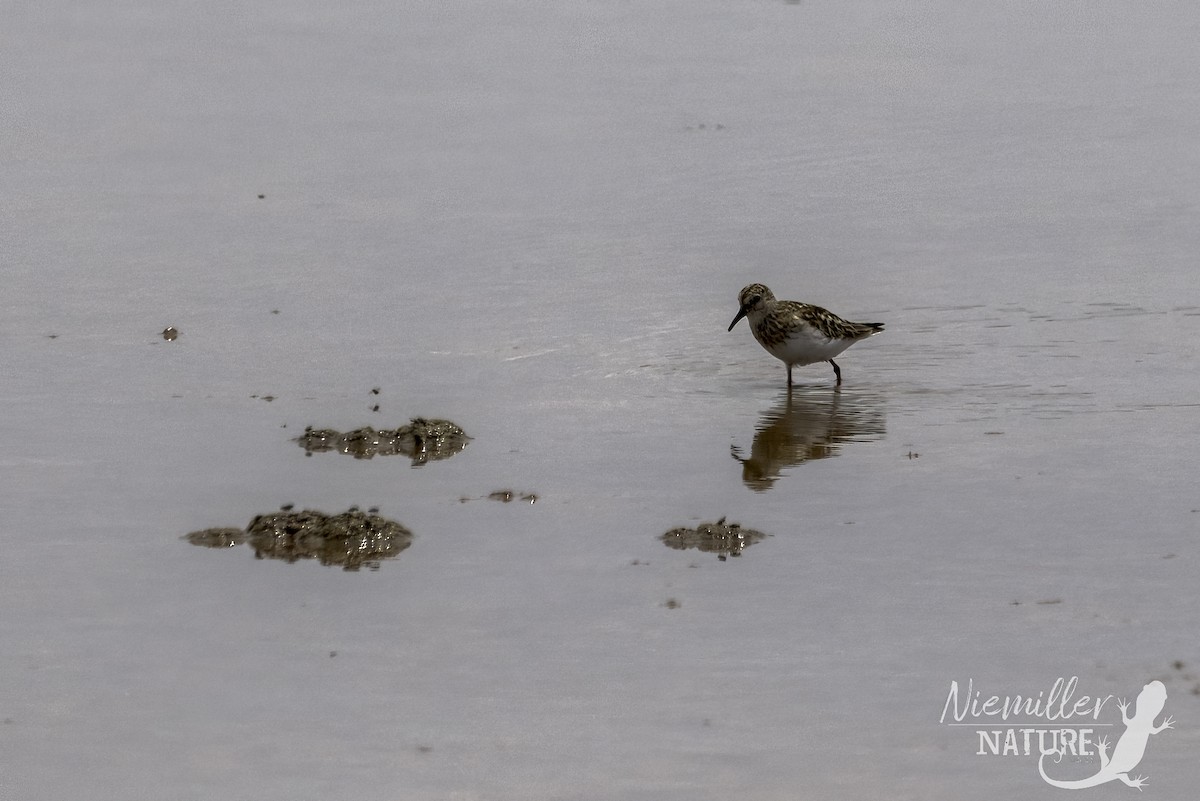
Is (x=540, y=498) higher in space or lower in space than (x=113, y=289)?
lower

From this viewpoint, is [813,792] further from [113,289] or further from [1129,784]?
[113,289]

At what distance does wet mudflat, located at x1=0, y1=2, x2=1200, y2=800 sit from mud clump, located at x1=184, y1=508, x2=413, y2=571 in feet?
0.57

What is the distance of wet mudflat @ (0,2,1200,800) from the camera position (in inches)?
352

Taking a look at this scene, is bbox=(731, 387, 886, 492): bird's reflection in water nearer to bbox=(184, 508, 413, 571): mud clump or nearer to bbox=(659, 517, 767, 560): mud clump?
bbox=(659, 517, 767, 560): mud clump

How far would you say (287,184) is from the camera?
65.2 ft

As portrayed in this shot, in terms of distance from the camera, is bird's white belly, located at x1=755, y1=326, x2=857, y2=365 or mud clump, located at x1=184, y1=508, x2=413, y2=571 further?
bird's white belly, located at x1=755, y1=326, x2=857, y2=365

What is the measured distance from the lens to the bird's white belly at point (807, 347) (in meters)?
14.4

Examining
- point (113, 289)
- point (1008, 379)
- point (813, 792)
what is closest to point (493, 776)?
point (813, 792)

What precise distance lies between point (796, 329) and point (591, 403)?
177 cm

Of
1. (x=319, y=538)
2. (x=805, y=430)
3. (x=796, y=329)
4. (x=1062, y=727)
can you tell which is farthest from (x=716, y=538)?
(x=796, y=329)

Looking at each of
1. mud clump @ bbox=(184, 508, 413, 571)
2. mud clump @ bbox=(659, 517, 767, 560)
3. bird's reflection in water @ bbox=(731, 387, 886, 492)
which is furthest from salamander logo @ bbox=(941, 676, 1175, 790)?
mud clump @ bbox=(184, 508, 413, 571)

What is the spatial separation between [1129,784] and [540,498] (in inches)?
186

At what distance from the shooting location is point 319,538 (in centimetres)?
1102

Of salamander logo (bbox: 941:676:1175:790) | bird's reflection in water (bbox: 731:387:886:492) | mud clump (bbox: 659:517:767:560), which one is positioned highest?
bird's reflection in water (bbox: 731:387:886:492)
